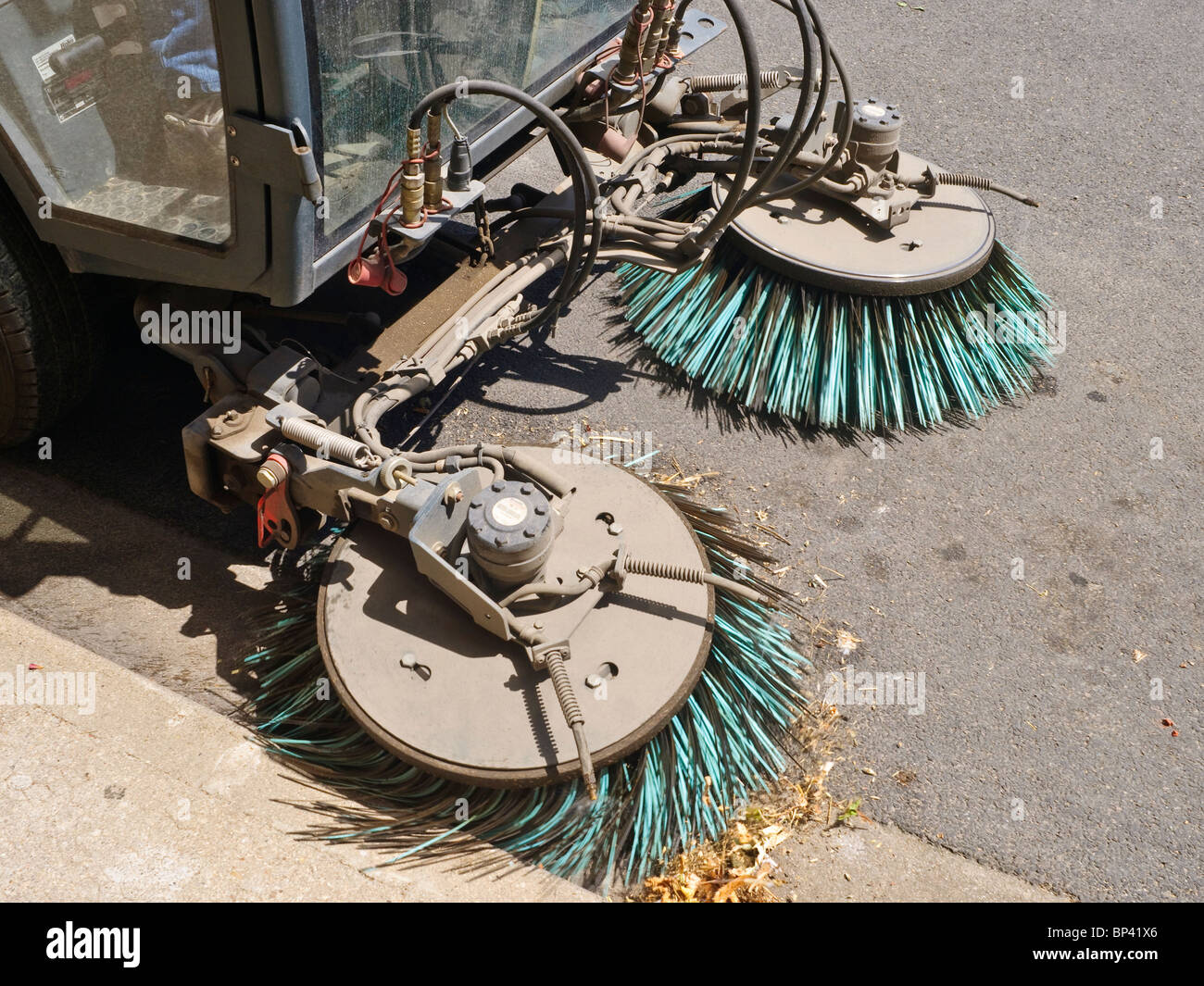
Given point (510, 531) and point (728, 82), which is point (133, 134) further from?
point (728, 82)

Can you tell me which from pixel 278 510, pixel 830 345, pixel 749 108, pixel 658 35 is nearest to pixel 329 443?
pixel 278 510

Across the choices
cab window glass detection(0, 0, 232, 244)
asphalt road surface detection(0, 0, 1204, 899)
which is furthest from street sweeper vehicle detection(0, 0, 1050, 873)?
asphalt road surface detection(0, 0, 1204, 899)

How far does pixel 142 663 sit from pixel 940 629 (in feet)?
6.81

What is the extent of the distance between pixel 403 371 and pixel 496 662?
840 mm

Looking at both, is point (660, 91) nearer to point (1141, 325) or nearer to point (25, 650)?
point (1141, 325)

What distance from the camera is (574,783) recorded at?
7.62 feet

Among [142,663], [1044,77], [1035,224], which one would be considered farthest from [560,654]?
[1044,77]

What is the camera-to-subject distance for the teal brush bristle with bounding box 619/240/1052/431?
3535 millimetres

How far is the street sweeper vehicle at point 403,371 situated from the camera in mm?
2230

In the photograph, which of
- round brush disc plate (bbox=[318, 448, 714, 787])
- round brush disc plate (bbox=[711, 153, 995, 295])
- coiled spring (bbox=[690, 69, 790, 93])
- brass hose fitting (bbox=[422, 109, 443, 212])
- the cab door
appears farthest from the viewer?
coiled spring (bbox=[690, 69, 790, 93])

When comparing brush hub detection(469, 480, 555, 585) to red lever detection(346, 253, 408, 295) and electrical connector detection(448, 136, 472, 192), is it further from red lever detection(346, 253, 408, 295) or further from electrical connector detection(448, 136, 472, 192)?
electrical connector detection(448, 136, 472, 192)

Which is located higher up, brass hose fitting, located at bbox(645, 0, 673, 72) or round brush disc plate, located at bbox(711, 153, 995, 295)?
brass hose fitting, located at bbox(645, 0, 673, 72)

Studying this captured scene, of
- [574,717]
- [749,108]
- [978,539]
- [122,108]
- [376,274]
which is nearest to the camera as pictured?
[574,717]

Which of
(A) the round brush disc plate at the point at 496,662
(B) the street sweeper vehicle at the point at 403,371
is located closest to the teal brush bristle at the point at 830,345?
(B) the street sweeper vehicle at the point at 403,371
